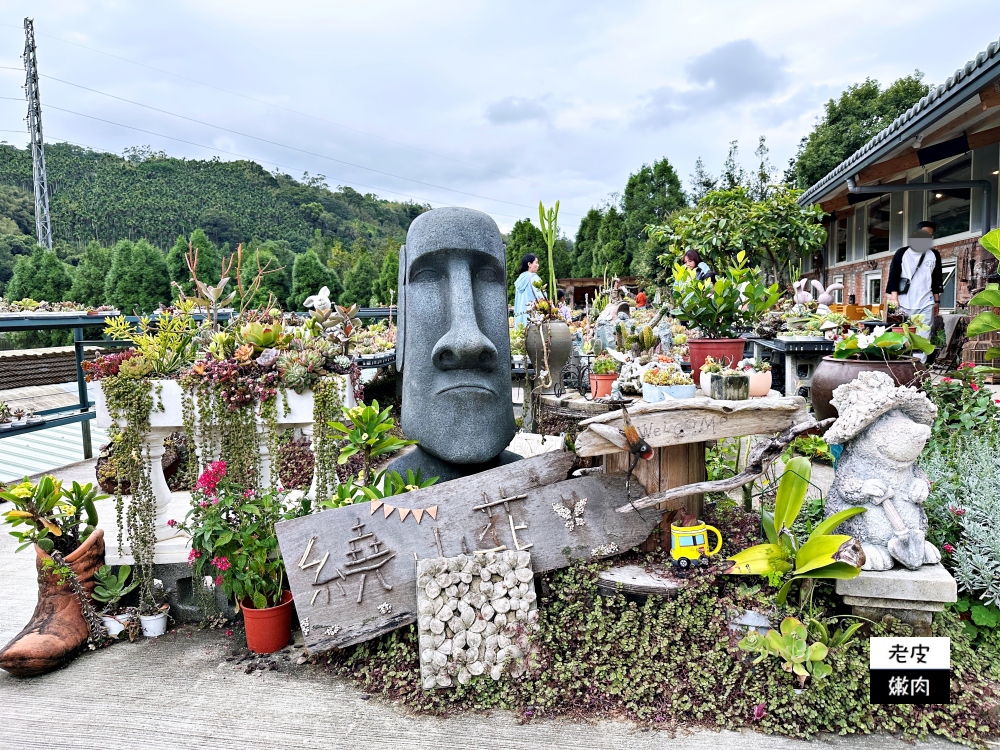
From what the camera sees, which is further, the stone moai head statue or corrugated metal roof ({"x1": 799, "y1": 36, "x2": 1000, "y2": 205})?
corrugated metal roof ({"x1": 799, "y1": 36, "x2": 1000, "y2": 205})

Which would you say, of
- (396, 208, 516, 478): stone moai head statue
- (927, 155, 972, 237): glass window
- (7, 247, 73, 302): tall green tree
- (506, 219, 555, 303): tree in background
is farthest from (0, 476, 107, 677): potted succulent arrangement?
(506, 219, 555, 303): tree in background

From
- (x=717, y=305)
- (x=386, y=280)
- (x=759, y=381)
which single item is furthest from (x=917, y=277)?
(x=386, y=280)

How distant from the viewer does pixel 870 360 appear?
147 inches

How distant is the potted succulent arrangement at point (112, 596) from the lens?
9.91 ft

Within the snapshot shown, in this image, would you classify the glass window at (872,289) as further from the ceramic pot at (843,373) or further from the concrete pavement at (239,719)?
the concrete pavement at (239,719)

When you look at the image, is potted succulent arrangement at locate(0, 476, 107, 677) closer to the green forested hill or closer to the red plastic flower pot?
the red plastic flower pot

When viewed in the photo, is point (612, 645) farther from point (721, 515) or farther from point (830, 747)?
point (721, 515)

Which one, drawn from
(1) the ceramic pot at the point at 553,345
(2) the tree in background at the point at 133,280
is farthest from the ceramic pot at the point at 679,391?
(2) the tree in background at the point at 133,280

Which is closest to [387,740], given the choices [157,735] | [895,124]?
[157,735]

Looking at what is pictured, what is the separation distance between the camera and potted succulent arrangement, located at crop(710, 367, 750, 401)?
2820 millimetres

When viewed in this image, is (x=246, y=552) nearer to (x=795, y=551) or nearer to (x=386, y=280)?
(x=795, y=551)

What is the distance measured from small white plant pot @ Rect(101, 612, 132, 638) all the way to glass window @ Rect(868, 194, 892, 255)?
13198 millimetres

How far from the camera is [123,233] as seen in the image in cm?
3262

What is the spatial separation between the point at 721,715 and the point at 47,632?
116 inches
